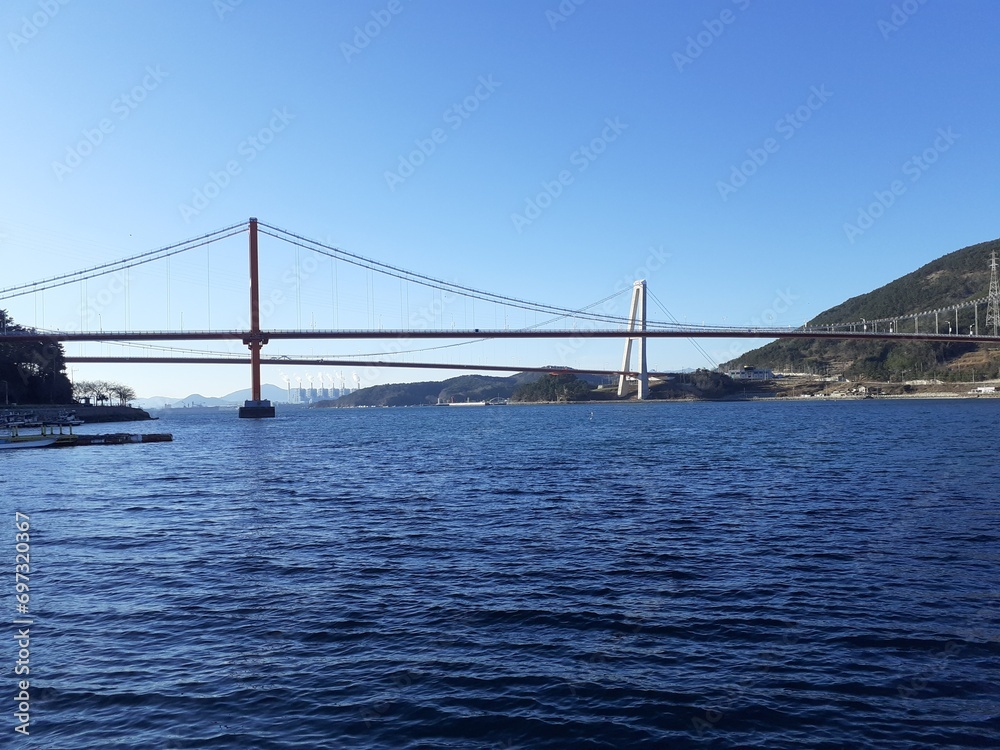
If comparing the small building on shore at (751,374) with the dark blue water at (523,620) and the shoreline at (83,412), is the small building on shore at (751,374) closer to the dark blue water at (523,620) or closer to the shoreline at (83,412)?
the shoreline at (83,412)

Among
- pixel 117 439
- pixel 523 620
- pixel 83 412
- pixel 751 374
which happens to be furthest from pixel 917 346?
pixel 523 620

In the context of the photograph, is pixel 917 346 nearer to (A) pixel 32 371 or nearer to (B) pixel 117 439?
(B) pixel 117 439

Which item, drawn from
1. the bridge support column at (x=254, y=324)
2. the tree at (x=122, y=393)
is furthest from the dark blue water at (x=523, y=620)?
the tree at (x=122, y=393)

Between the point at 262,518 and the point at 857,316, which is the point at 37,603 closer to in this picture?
the point at 262,518

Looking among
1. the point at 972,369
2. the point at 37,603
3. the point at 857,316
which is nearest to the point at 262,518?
the point at 37,603

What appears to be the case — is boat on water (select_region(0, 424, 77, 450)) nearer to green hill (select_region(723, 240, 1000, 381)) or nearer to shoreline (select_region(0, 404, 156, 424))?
shoreline (select_region(0, 404, 156, 424))

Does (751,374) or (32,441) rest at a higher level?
(751,374)
